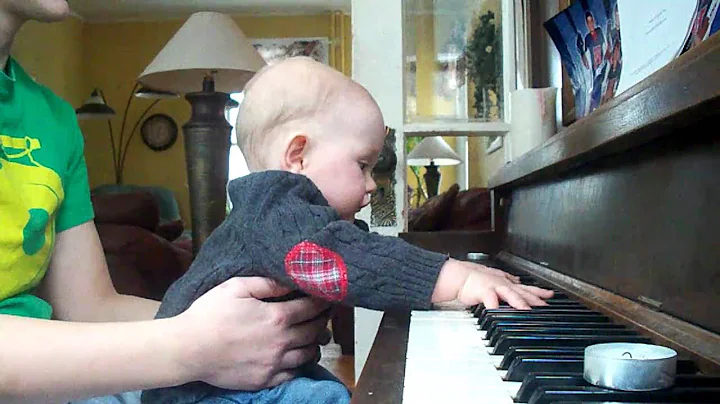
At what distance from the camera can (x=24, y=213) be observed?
3.18 feet

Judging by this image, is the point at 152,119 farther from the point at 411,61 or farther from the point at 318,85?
the point at 318,85

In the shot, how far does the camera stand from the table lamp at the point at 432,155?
2242 mm

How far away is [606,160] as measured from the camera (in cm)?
87

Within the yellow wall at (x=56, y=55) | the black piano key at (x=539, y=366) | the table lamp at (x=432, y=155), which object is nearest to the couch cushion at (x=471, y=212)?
the table lamp at (x=432, y=155)

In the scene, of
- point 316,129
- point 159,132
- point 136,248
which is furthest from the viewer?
point 159,132

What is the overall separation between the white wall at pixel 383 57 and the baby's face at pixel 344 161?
0.98 metres

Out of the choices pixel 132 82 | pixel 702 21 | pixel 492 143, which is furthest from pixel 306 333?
pixel 132 82

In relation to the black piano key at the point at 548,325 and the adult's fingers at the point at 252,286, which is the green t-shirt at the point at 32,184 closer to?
the adult's fingers at the point at 252,286

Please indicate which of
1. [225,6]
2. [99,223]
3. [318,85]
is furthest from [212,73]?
[225,6]

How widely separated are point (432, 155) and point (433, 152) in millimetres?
16

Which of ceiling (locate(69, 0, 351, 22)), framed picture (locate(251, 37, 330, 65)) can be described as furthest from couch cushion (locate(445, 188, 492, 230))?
framed picture (locate(251, 37, 330, 65))

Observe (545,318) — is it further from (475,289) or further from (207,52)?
(207,52)

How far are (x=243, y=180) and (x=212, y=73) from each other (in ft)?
6.16

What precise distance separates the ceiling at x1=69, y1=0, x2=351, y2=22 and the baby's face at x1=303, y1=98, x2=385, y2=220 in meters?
6.02
